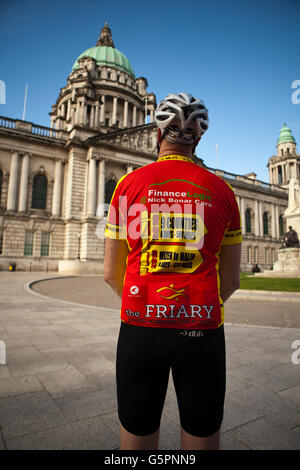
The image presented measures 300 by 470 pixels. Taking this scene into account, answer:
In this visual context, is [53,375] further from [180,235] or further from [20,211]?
[20,211]

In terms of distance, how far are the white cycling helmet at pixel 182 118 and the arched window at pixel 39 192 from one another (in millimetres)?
33752

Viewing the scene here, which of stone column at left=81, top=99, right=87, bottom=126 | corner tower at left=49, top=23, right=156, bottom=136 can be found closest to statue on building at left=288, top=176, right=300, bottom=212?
stone column at left=81, top=99, right=87, bottom=126

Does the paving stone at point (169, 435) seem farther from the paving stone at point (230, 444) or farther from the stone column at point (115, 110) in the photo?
the stone column at point (115, 110)

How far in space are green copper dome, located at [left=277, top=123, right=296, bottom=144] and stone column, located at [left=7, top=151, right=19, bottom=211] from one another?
63.1m

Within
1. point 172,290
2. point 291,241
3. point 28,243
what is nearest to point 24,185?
point 28,243

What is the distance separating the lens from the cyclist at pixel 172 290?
1345mm

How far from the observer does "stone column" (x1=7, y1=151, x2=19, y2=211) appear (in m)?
30.9

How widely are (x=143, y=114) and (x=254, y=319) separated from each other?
55.1 meters

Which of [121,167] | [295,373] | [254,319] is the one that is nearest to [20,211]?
[121,167]

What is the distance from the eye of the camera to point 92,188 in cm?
3259

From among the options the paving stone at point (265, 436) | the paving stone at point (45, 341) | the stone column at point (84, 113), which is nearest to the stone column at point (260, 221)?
the stone column at point (84, 113)

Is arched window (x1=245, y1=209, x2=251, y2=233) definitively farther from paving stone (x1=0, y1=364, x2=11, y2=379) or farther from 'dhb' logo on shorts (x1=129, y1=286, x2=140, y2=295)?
'dhb' logo on shorts (x1=129, y1=286, x2=140, y2=295)

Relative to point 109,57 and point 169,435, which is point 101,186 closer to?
point 169,435

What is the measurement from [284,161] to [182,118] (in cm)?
7458
